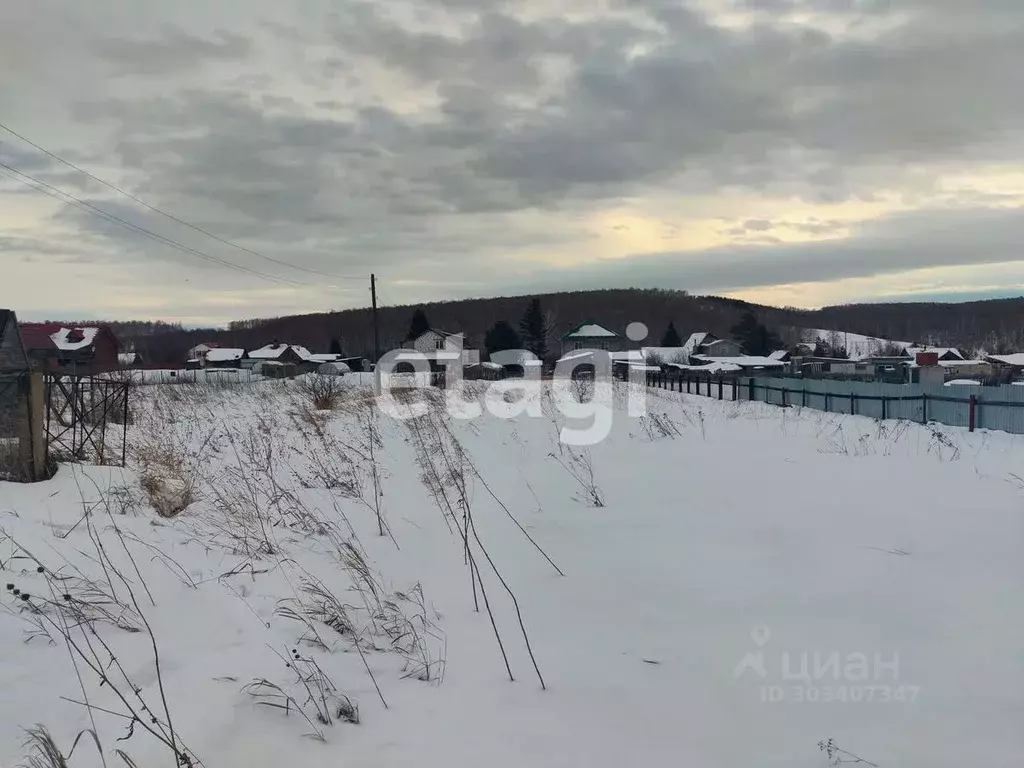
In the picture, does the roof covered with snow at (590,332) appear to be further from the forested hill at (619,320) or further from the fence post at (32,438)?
the fence post at (32,438)

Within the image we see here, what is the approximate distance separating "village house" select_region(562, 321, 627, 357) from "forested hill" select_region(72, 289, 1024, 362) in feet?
85.0

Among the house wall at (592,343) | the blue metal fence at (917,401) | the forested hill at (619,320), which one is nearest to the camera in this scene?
the blue metal fence at (917,401)

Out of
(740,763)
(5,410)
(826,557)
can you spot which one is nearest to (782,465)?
(826,557)

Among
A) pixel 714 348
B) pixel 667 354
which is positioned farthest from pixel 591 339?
pixel 714 348

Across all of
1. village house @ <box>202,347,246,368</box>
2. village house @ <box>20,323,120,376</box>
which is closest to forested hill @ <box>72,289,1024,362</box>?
village house @ <box>202,347,246,368</box>

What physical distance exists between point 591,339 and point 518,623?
79.0m

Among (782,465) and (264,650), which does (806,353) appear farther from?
(264,650)

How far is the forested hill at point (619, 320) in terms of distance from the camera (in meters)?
119

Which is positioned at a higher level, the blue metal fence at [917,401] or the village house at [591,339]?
the village house at [591,339]

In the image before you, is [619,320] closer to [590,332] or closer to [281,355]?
[590,332]

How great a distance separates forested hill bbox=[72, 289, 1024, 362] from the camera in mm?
118812

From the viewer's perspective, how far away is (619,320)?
13175cm

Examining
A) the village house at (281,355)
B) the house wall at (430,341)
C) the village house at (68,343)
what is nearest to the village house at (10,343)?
the village house at (68,343)

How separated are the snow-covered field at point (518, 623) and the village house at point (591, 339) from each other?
7477 centimetres
